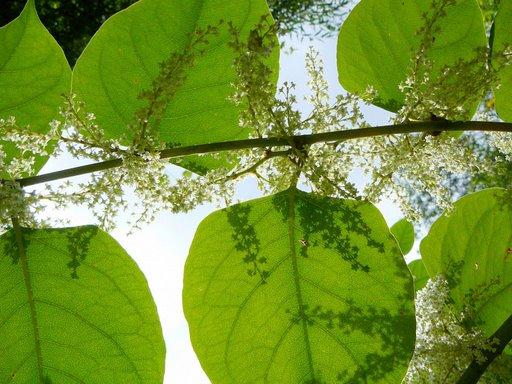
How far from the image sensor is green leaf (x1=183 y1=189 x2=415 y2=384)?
1.56m

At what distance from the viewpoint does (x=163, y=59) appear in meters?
1.52

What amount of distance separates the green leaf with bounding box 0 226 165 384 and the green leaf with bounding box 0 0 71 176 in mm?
332

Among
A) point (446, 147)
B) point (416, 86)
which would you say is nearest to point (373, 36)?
point (416, 86)

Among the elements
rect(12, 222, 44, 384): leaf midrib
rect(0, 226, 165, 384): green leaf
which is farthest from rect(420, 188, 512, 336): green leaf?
rect(12, 222, 44, 384): leaf midrib

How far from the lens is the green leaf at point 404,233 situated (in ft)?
8.86

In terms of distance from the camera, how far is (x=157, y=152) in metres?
1.41

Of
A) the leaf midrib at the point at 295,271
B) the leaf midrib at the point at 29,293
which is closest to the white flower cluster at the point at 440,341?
the leaf midrib at the point at 295,271

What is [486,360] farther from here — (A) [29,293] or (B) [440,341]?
(A) [29,293]

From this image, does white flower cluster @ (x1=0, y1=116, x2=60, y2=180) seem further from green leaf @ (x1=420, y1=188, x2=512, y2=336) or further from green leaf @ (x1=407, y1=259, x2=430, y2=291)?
green leaf @ (x1=407, y1=259, x2=430, y2=291)

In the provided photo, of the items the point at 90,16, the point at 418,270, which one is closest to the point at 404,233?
the point at 418,270

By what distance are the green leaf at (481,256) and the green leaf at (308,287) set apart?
48 centimetres

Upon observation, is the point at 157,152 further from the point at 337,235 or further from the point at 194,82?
the point at 337,235

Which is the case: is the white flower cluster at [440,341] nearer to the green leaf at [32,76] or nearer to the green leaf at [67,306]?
the green leaf at [67,306]

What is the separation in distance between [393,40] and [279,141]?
20.1 inches
